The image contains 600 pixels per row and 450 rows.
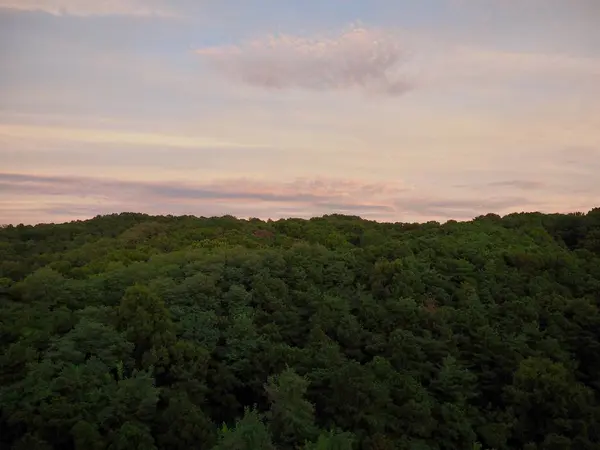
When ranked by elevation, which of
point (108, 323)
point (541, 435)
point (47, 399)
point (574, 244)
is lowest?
point (541, 435)

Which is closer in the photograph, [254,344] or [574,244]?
[254,344]

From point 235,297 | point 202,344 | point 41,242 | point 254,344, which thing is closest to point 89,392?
point 202,344

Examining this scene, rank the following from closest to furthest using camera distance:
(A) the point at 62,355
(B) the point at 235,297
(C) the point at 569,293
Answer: (A) the point at 62,355 < (B) the point at 235,297 < (C) the point at 569,293

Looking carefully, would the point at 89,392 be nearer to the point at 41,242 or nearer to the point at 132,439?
the point at 132,439

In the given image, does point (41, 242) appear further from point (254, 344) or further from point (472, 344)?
point (472, 344)

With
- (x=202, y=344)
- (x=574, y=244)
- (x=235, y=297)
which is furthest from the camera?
(x=574, y=244)

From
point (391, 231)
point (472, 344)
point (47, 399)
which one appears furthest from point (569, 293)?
point (47, 399)

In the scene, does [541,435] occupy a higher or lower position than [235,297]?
lower
